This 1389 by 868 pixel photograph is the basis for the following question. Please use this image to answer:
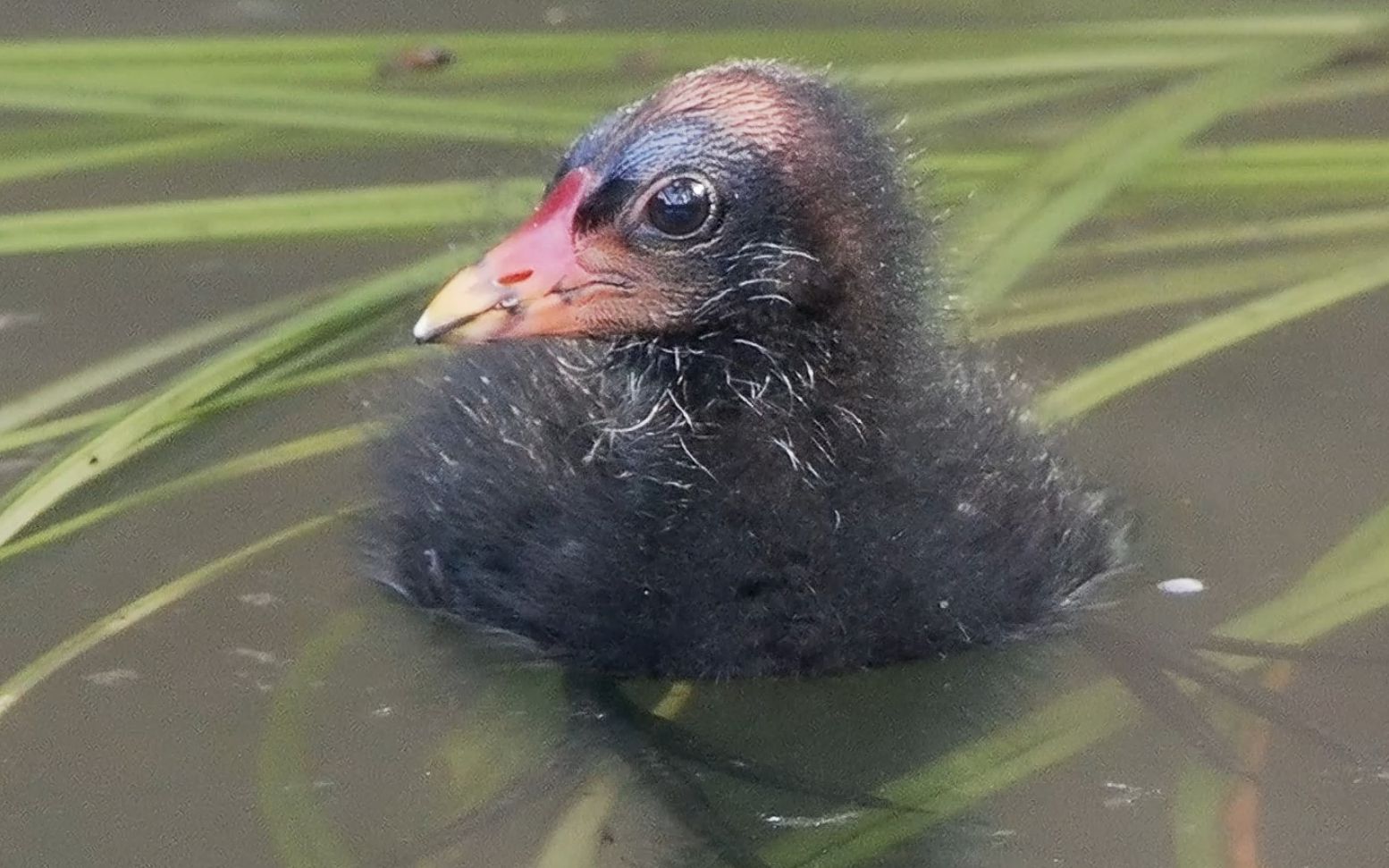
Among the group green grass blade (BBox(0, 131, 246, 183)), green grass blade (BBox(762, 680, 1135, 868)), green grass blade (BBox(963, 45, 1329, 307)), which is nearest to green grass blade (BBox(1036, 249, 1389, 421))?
green grass blade (BBox(963, 45, 1329, 307))

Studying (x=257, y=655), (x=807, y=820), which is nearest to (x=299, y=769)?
(x=257, y=655)

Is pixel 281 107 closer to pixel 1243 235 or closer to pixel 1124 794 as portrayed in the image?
pixel 1243 235

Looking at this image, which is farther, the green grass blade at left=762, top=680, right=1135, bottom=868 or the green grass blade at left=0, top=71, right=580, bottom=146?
the green grass blade at left=0, top=71, right=580, bottom=146

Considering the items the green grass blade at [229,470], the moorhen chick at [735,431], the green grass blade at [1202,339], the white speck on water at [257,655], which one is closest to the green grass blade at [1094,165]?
the green grass blade at [1202,339]

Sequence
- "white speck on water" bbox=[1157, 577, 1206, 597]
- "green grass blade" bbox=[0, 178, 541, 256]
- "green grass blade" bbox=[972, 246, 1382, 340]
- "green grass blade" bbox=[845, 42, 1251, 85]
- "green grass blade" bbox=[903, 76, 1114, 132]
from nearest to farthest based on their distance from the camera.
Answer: "white speck on water" bbox=[1157, 577, 1206, 597] < "green grass blade" bbox=[0, 178, 541, 256] < "green grass blade" bbox=[972, 246, 1382, 340] < "green grass blade" bbox=[903, 76, 1114, 132] < "green grass blade" bbox=[845, 42, 1251, 85]

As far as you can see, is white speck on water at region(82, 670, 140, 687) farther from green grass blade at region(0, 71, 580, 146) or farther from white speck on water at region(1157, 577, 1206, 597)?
white speck on water at region(1157, 577, 1206, 597)

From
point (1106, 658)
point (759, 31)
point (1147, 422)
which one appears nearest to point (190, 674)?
point (1106, 658)

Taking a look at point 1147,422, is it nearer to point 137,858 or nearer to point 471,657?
point 471,657
